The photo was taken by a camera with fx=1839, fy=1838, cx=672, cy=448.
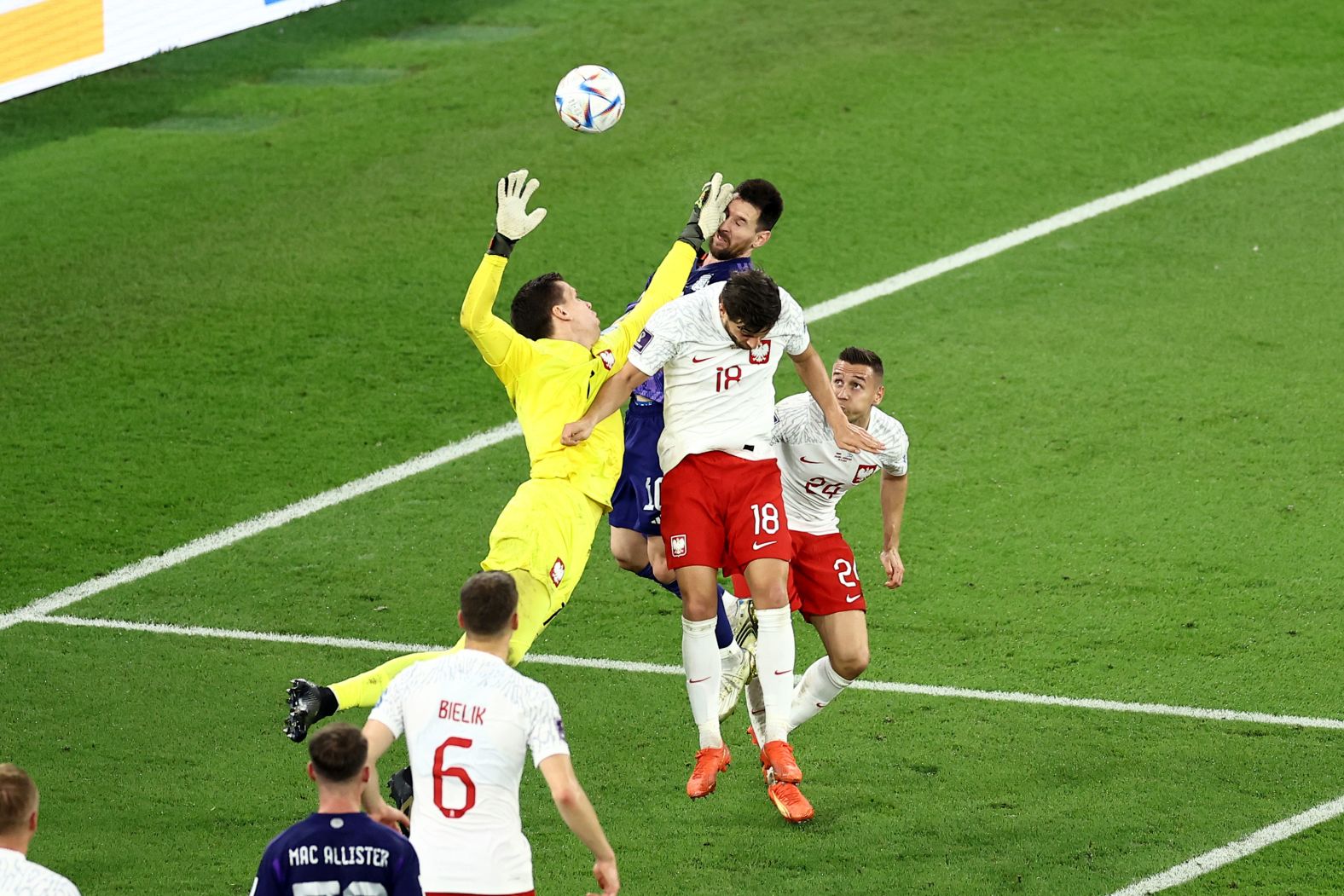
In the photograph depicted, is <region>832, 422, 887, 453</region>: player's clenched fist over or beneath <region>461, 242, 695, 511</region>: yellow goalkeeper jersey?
beneath

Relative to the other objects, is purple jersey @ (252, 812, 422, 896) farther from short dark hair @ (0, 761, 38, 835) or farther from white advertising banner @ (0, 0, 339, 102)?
white advertising banner @ (0, 0, 339, 102)

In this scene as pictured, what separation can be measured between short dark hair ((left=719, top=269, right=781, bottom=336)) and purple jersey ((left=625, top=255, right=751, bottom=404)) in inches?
33.4

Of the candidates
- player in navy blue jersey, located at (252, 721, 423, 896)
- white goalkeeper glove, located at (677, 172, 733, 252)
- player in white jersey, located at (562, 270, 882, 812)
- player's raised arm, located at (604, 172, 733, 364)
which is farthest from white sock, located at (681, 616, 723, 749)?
player in navy blue jersey, located at (252, 721, 423, 896)

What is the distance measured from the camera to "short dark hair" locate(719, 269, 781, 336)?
25.4 ft

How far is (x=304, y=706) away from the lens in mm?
7352

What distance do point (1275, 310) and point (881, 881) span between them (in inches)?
303

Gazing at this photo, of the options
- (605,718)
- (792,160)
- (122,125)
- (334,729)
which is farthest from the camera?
(122,125)

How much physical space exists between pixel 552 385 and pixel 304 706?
1770mm

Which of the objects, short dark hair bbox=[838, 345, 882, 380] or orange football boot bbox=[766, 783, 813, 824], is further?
short dark hair bbox=[838, 345, 882, 380]

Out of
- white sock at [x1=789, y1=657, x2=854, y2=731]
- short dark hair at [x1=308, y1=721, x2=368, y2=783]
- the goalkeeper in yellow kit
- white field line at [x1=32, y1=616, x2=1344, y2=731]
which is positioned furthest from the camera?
white field line at [x1=32, y1=616, x2=1344, y2=731]

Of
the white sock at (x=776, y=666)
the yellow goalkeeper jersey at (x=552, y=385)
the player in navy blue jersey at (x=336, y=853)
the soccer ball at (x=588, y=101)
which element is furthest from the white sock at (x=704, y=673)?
the soccer ball at (x=588, y=101)

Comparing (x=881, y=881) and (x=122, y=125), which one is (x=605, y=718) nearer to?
(x=881, y=881)

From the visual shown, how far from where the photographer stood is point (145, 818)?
8.15 meters

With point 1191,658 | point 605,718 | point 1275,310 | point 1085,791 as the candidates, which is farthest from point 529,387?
point 1275,310
